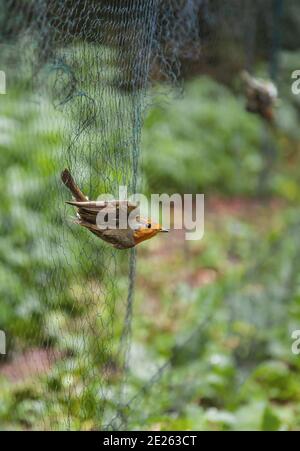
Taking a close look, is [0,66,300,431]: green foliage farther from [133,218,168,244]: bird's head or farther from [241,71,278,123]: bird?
[241,71,278,123]: bird

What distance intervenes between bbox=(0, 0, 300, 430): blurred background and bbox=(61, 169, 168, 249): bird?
0.16 metres

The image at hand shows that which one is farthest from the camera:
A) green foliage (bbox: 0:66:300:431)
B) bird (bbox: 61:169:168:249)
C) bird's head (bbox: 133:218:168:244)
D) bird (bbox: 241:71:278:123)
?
bird (bbox: 241:71:278:123)

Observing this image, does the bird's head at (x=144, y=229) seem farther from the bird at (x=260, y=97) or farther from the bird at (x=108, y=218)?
the bird at (x=260, y=97)

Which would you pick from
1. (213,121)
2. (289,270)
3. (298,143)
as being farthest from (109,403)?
(298,143)

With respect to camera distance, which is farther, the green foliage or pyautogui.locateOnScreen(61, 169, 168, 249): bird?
the green foliage

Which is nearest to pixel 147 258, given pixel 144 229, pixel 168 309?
pixel 168 309

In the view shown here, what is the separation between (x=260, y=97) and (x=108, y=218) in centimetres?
183

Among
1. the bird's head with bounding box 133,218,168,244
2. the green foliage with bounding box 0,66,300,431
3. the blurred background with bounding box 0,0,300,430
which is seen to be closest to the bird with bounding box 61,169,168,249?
the bird's head with bounding box 133,218,168,244

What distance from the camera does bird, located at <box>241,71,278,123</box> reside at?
3217mm

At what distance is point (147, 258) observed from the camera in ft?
14.2

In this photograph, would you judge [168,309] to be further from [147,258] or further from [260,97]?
[260,97]

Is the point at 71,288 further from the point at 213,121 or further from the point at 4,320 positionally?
the point at 213,121

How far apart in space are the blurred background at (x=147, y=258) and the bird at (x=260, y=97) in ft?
0.91

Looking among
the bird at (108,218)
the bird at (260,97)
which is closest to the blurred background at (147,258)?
the bird at (108,218)
